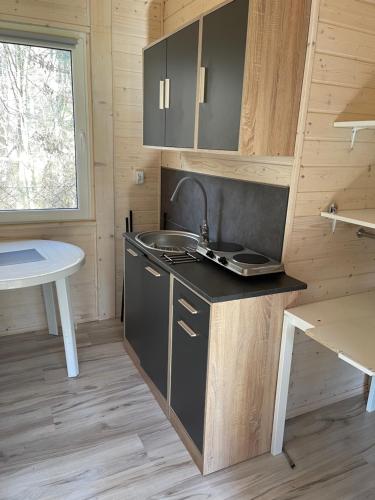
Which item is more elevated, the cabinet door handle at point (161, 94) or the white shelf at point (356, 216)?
the cabinet door handle at point (161, 94)

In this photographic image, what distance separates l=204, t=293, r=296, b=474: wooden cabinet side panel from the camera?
1.58 meters

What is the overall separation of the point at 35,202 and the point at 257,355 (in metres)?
1.99

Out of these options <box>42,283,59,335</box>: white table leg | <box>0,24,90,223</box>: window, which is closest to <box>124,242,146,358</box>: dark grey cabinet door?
<box>42,283,59,335</box>: white table leg

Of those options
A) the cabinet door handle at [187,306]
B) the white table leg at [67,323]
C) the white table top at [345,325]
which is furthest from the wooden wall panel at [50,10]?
the white table top at [345,325]

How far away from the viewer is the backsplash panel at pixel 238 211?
1860 millimetres

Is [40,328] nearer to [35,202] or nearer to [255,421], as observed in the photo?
[35,202]

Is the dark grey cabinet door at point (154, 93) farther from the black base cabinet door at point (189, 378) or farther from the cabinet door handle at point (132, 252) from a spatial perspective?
the black base cabinet door at point (189, 378)

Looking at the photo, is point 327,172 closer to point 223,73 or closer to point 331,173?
point 331,173

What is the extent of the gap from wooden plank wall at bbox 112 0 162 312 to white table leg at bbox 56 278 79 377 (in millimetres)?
843

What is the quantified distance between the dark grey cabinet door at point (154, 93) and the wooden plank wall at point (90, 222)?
0.44 m

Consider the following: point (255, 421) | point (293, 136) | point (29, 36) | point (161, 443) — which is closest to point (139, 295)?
point (161, 443)

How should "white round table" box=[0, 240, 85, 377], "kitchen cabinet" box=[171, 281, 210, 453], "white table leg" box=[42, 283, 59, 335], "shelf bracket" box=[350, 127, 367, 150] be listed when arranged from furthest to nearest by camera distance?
"white table leg" box=[42, 283, 59, 335], "white round table" box=[0, 240, 85, 377], "shelf bracket" box=[350, 127, 367, 150], "kitchen cabinet" box=[171, 281, 210, 453]

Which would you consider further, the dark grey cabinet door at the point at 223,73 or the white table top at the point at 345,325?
the dark grey cabinet door at the point at 223,73

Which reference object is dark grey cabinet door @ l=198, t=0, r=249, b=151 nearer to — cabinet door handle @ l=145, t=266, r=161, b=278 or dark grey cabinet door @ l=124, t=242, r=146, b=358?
cabinet door handle @ l=145, t=266, r=161, b=278
